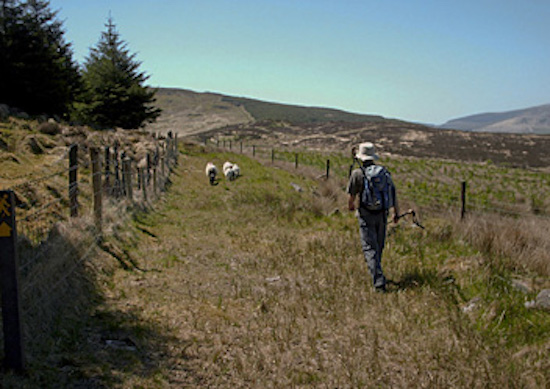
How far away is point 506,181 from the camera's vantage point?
82.4 ft

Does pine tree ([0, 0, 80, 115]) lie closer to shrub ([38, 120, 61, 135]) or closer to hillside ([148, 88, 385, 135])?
shrub ([38, 120, 61, 135])

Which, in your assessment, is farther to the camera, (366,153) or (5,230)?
(366,153)

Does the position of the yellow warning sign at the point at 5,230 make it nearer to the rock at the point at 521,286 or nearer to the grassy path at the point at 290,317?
the grassy path at the point at 290,317

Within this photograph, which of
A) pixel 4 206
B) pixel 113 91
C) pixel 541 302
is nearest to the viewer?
pixel 4 206

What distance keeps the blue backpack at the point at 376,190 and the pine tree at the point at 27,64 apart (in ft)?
53.5

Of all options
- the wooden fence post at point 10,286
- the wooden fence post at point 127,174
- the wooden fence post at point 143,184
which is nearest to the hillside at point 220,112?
the wooden fence post at point 143,184

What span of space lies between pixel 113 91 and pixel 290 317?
2368 centimetres

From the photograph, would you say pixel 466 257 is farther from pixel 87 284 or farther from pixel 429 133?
pixel 429 133

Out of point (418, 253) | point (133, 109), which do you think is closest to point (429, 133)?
point (133, 109)

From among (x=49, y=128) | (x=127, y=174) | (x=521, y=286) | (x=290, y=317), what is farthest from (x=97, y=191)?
(x=49, y=128)

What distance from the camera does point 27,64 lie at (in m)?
18.1

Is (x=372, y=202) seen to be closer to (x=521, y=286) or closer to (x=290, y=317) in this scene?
(x=290, y=317)

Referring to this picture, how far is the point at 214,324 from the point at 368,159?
2.84 m

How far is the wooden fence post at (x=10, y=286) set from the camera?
11.0 ft
